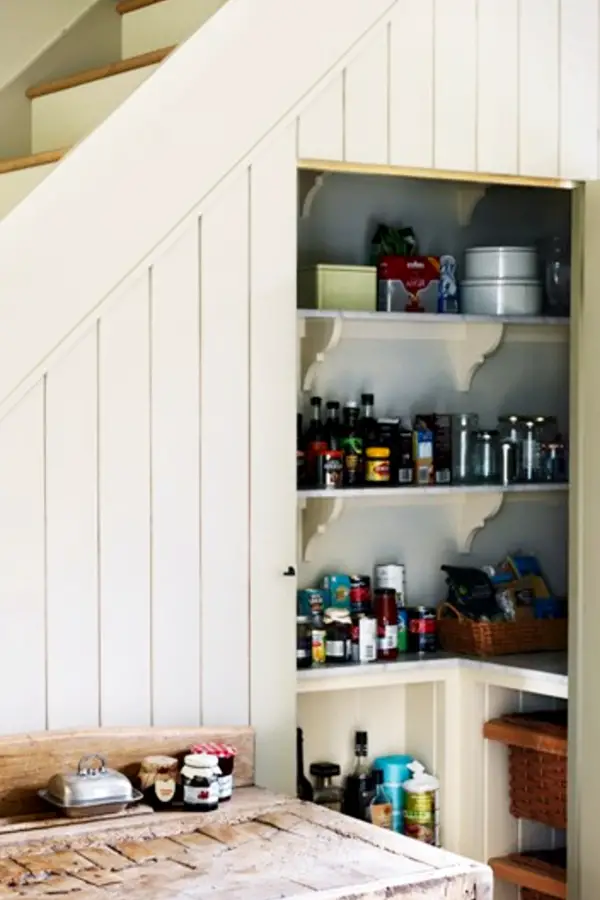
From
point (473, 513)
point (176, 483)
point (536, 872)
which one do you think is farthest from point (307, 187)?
point (536, 872)

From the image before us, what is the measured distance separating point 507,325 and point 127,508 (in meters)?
1.30

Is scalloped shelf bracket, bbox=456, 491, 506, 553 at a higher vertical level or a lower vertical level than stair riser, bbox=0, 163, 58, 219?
lower

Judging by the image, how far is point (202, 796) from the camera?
301 centimetres

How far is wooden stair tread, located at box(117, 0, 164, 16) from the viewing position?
3.69 meters

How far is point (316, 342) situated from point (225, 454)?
54 cm

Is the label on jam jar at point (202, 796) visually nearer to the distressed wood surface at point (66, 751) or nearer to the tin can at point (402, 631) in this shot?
the distressed wood surface at point (66, 751)

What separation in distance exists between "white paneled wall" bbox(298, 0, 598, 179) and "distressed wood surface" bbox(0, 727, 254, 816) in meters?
1.20

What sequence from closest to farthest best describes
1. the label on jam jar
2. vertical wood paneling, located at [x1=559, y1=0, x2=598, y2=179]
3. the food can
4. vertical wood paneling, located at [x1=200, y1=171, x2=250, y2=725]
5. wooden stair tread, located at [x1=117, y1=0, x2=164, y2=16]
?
1. the label on jam jar
2. vertical wood paneling, located at [x1=200, y1=171, x2=250, y2=725]
3. vertical wood paneling, located at [x1=559, y1=0, x2=598, y2=179]
4. wooden stair tread, located at [x1=117, y1=0, x2=164, y2=16]
5. the food can

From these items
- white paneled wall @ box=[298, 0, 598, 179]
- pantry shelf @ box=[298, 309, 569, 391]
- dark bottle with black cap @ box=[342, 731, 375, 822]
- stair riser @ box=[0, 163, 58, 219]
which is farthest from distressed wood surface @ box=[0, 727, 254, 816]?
white paneled wall @ box=[298, 0, 598, 179]

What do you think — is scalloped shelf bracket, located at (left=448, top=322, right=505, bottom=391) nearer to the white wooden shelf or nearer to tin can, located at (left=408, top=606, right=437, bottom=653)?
the white wooden shelf

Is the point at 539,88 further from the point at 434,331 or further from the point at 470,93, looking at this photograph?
the point at 434,331

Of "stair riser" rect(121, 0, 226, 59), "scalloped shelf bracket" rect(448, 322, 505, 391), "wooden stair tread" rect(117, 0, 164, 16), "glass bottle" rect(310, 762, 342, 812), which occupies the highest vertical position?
"wooden stair tread" rect(117, 0, 164, 16)

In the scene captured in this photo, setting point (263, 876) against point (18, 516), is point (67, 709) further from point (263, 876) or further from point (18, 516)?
point (263, 876)

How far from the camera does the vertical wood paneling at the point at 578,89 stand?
3.59 meters
